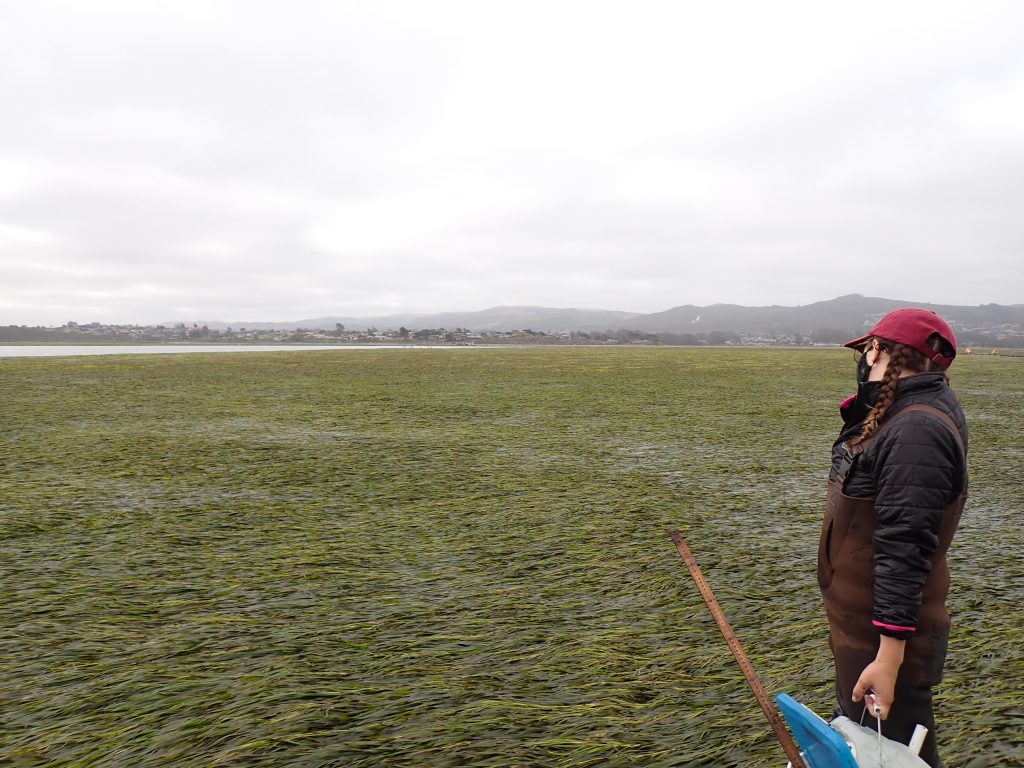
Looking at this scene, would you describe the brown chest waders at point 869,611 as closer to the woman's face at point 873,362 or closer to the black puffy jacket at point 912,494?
the black puffy jacket at point 912,494

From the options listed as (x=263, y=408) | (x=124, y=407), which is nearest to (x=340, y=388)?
(x=263, y=408)

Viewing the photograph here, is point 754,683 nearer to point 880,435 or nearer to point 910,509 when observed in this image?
point 910,509

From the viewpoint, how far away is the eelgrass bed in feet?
10.1

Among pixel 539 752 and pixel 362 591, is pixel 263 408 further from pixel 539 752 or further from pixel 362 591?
pixel 539 752

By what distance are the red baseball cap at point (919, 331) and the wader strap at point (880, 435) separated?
0.20 m

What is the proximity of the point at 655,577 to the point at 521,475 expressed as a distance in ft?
13.1

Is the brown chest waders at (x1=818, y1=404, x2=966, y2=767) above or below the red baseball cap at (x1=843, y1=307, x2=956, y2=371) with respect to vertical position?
below

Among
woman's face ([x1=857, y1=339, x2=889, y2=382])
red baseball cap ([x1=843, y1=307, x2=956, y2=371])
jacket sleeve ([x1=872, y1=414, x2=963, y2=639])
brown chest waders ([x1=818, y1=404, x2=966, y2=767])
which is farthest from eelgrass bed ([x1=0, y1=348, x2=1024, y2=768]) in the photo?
red baseball cap ([x1=843, y1=307, x2=956, y2=371])

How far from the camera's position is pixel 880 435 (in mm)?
2115

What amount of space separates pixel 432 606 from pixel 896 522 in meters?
3.38

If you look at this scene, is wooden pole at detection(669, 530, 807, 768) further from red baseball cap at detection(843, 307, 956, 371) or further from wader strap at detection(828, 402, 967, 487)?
red baseball cap at detection(843, 307, 956, 371)

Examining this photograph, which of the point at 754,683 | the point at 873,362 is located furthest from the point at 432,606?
the point at 873,362

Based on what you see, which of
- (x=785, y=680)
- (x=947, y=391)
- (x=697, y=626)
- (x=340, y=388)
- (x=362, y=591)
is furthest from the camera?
(x=340, y=388)

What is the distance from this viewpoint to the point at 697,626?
4.20 m
